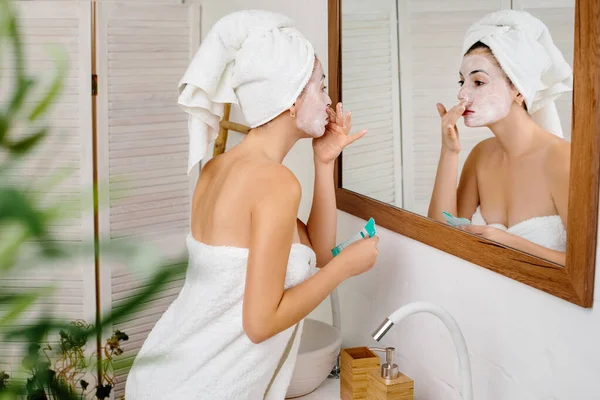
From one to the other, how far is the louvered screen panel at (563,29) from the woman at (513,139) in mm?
13

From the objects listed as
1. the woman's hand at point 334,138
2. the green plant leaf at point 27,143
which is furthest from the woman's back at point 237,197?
the green plant leaf at point 27,143

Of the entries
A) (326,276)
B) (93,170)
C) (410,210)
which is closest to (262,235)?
(326,276)

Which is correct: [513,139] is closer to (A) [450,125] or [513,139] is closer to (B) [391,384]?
(A) [450,125]

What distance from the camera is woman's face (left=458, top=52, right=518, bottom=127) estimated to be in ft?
4.18

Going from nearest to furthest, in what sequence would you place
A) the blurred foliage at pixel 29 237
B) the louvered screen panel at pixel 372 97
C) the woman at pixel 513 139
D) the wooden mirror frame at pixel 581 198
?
the blurred foliage at pixel 29 237 < the wooden mirror frame at pixel 581 198 < the woman at pixel 513 139 < the louvered screen panel at pixel 372 97

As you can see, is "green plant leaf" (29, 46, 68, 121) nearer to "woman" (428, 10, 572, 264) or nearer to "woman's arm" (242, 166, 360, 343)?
"woman" (428, 10, 572, 264)

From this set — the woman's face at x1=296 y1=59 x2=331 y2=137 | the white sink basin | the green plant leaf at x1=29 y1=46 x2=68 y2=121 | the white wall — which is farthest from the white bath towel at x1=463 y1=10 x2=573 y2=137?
the green plant leaf at x1=29 y1=46 x2=68 y2=121

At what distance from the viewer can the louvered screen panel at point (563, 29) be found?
110cm

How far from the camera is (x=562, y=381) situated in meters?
1.21

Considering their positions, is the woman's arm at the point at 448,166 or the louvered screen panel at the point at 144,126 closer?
the woman's arm at the point at 448,166

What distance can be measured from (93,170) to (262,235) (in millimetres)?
1541

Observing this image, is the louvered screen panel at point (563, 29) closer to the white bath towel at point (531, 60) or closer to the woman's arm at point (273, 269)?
the white bath towel at point (531, 60)

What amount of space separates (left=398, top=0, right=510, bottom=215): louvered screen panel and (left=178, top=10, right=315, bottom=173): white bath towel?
0.75ft

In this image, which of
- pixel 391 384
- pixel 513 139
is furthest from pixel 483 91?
pixel 391 384
